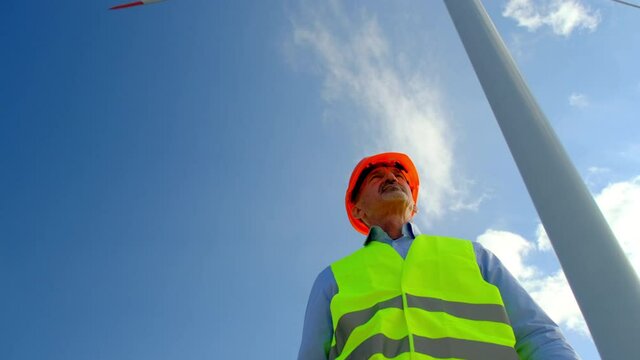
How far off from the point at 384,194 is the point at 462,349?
2.26 meters

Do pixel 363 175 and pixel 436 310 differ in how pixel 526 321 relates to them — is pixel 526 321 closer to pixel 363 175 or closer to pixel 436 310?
pixel 436 310

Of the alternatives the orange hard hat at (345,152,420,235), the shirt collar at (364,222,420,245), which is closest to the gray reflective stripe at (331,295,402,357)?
the shirt collar at (364,222,420,245)

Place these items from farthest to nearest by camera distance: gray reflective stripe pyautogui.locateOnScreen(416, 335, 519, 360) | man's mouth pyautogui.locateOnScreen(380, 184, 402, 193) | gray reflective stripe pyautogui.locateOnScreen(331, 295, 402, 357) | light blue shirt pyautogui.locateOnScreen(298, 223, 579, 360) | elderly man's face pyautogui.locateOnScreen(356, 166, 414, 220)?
man's mouth pyautogui.locateOnScreen(380, 184, 402, 193)
elderly man's face pyautogui.locateOnScreen(356, 166, 414, 220)
gray reflective stripe pyautogui.locateOnScreen(331, 295, 402, 357)
light blue shirt pyautogui.locateOnScreen(298, 223, 579, 360)
gray reflective stripe pyautogui.locateOnScreen(416, 335, 519, 360)

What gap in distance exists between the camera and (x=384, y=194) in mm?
5328

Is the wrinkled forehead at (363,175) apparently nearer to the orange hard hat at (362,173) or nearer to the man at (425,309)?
the orange hard hat at (362,173)

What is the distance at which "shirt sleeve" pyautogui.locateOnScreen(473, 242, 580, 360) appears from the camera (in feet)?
10.8

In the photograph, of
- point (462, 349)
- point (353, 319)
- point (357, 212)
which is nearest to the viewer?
point (462, 349)

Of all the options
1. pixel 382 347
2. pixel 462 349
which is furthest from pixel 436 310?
pixel 382 347

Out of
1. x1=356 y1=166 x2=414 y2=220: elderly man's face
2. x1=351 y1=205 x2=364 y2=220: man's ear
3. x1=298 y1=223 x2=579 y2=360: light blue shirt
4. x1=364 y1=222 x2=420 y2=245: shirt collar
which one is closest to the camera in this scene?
x1=298 y1=223 x2=579 y2=360: light blue shirt

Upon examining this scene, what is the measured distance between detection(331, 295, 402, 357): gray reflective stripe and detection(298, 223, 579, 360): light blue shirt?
0.48ft

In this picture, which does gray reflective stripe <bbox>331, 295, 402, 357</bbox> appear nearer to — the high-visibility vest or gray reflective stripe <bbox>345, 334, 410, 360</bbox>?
the high-visibility vest

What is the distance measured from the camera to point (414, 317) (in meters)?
3.44

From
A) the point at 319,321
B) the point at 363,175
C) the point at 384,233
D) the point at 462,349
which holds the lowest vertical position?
the point at 462,349

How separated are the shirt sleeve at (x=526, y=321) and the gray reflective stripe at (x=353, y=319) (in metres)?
0.80
